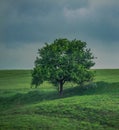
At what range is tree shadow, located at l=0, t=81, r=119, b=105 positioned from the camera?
74688 millimetres

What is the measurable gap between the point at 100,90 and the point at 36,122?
27.0m

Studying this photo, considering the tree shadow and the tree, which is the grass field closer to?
the tree shadow

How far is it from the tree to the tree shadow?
196 centimetres

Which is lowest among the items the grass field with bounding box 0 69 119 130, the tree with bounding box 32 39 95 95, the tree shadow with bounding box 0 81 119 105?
the grass field with bounding box 0 69 119 130

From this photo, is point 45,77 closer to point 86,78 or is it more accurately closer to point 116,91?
point 86,78

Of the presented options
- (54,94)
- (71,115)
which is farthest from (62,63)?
(71,115)

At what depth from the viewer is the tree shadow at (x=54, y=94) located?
245 feet

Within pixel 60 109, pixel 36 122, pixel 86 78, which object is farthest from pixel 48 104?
pixel 86 78

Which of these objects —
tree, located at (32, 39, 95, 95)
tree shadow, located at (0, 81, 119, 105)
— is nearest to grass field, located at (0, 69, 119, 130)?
tree shadow, located at (0, 81, 119, 105)

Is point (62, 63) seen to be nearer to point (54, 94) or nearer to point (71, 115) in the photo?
point (54, 94)

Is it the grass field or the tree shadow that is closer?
the grass field

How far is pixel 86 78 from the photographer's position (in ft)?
265

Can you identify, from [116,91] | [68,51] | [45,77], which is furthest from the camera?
[68,51]

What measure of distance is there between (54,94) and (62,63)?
687 cm
